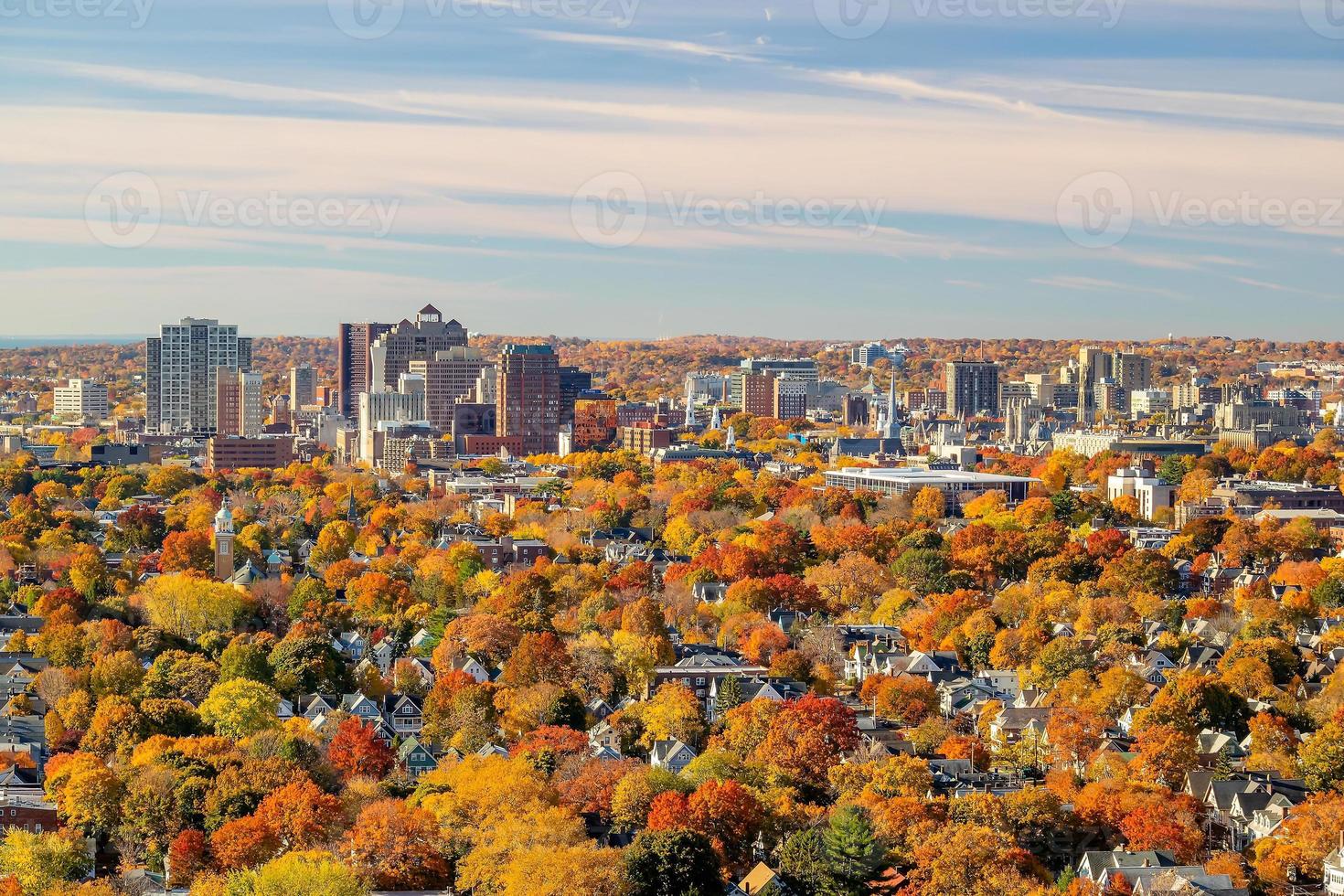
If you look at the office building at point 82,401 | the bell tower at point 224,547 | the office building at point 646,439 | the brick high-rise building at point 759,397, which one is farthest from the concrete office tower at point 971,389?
the bell tower at point 224,547

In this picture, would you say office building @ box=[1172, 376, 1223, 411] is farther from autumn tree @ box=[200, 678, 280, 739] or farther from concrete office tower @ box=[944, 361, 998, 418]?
autumn tree @ box=[200, 678, 280, 739]

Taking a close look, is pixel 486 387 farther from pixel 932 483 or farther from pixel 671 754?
pixel 671 754

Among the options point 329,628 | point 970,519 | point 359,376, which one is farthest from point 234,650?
point 359,376

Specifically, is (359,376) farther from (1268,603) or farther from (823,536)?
(1268,603)

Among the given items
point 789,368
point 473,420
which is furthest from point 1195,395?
point 473,420

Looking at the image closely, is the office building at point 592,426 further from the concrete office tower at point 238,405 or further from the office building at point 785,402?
the office building at point 785,402

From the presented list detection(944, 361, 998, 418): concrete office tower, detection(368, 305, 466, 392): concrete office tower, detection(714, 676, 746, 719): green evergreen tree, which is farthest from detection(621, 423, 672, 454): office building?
detection(714, 676, 746, 719): green evergreen tree
